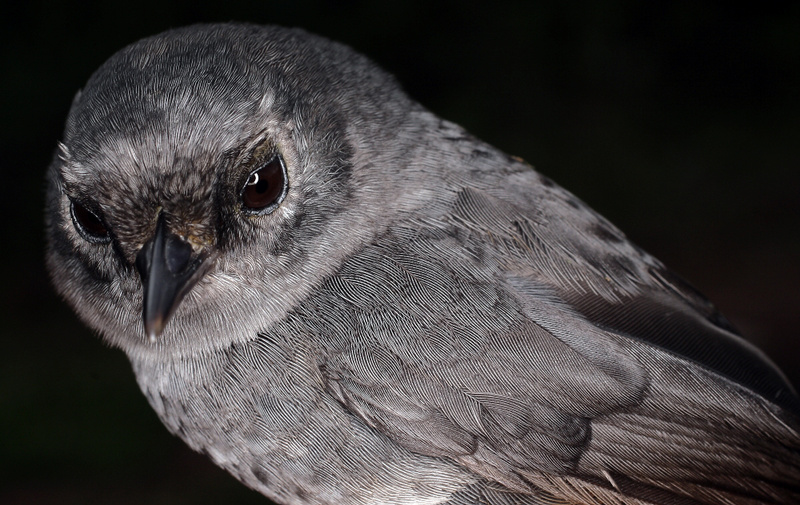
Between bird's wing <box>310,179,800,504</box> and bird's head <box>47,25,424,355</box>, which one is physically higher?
bird's head <box>47,25,424,355</box>

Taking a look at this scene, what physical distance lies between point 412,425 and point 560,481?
18.1 inches

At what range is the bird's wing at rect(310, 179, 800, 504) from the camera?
195 cm

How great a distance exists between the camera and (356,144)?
7.15ft

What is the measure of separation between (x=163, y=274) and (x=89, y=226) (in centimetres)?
39

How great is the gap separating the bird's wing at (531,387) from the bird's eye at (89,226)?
26.3 inches

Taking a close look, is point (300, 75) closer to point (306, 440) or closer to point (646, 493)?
point (306, 440)

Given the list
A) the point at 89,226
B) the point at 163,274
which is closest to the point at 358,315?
the point at 163,274

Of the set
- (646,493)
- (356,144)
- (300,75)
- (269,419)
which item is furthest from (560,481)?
(300,75)

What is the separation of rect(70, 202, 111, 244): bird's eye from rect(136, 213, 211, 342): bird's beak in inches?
9.6

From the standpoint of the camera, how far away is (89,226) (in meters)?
2.03

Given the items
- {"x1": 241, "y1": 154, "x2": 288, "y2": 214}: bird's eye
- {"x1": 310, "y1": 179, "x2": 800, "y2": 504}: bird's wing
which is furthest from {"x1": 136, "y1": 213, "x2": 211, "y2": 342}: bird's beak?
{"x1": 310, "y1": 179, "x2": 800, "y2": 504}: bird's wing

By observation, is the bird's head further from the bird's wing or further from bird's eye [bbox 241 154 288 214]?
the bird's wing

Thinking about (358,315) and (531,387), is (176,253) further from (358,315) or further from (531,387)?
(531,387)

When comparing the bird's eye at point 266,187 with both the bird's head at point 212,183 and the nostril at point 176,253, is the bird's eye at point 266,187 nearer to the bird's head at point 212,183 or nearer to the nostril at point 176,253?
the bird's head at point 212,183
